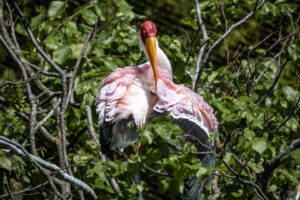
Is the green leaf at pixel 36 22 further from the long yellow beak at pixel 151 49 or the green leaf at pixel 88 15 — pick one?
the long yellow beak at pixel 151 49

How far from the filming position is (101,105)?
237 cm

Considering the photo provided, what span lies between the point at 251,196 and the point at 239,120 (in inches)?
12.2

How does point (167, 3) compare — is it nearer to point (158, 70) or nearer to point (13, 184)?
point (158, 70)

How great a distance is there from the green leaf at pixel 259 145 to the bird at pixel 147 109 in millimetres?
652

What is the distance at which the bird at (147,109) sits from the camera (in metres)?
2.27

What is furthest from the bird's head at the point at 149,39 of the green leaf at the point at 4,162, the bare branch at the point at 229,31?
the green leaf at the point at 4,162

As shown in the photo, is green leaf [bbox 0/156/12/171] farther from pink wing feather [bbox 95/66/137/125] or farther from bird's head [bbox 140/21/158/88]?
bird's head [bbox 140/21/158/88]

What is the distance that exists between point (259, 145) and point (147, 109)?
0.89m

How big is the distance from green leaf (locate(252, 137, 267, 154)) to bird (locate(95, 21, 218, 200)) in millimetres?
652

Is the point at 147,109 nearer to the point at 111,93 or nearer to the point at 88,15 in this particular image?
the point at 111,93

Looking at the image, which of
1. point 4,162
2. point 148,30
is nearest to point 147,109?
point 148,30

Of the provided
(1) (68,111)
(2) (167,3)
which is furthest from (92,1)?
(2) (167,3)

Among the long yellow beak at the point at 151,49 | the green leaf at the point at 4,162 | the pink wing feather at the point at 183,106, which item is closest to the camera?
the green leaf at the point at 4,162

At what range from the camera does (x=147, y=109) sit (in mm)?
2400
